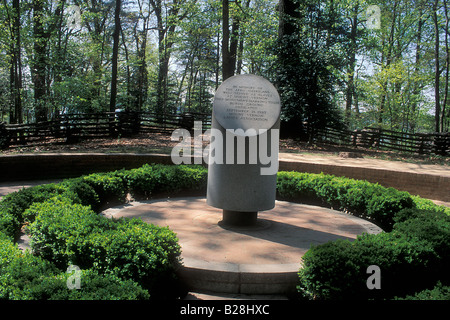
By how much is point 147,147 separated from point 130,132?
3234mm

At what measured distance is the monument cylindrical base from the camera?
5.23 metres

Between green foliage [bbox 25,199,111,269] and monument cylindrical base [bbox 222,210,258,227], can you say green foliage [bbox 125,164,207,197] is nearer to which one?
monument cylindrical base [bbox 222,210,258,227]

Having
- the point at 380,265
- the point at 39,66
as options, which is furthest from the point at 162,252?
the point at 39,66

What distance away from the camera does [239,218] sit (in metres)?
5.23

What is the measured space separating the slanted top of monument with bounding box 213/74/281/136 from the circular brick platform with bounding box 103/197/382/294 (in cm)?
143

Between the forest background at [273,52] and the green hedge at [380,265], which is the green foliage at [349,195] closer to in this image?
the green hedge at [380,265]

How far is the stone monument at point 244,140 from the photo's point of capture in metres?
4.86

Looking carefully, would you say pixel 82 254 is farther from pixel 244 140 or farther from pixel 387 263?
pixel 387 263

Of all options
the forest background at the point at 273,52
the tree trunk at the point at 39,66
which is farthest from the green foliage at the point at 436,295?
the tree trunk at the point at 39,66

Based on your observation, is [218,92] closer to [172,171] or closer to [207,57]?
[172,171]

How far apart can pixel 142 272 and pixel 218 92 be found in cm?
273

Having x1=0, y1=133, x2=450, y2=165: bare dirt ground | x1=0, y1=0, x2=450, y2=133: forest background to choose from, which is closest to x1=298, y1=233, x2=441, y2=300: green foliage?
x1=0, y1=133, x2=450, y2=165: bare dirt ground
